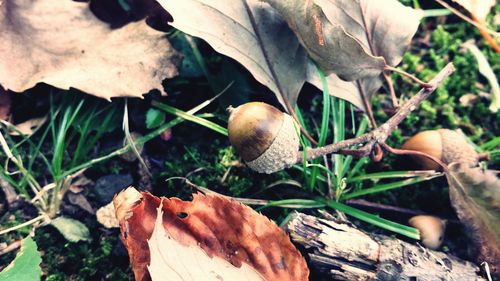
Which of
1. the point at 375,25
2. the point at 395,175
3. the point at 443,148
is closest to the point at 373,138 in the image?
the point at 395,175

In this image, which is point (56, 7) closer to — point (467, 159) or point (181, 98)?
point (181, 98)

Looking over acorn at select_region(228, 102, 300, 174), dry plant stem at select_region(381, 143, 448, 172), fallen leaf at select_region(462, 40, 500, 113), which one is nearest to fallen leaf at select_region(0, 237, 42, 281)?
acorn at select_region(228, 102, 300, 174)

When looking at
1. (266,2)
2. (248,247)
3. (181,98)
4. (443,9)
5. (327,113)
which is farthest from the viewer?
(443,9)

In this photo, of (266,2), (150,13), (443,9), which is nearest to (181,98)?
(150,13)

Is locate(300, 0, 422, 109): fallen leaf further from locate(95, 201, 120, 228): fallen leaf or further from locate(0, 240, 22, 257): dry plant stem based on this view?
locate(0, 240, 22, 257): dry plant stem

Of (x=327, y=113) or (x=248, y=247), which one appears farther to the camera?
(x=327, y=113)

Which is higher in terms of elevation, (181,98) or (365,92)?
(365,92)
